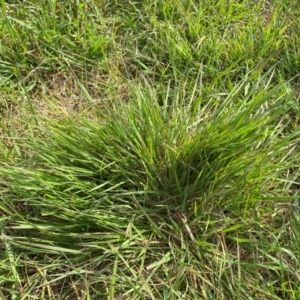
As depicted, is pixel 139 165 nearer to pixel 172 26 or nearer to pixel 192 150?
pixel 192 150

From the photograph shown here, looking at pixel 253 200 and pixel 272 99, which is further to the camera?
pixel 272 99

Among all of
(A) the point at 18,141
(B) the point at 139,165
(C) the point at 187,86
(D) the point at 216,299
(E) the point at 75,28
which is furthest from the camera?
(E) the point at 75,28

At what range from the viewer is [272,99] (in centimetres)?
178

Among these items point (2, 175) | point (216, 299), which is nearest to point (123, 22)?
point (2, 175)

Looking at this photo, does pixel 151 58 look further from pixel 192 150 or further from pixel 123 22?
pixel 192 150

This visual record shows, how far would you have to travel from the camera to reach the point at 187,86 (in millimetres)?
1842

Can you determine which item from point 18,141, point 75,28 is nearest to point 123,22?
point 75,28

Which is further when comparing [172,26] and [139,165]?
[172,26]

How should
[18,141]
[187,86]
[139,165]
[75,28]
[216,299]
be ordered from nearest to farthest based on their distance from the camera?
[216,299]
[139,165]
[18,141]
[187,86]
[75,28]

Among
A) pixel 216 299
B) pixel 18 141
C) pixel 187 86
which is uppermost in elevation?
pixel 187 86

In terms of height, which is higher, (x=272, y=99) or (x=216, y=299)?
(x=272, y=99)

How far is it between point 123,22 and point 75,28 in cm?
19

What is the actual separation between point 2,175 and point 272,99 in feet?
3.15

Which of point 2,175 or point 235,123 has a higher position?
point 235,123
